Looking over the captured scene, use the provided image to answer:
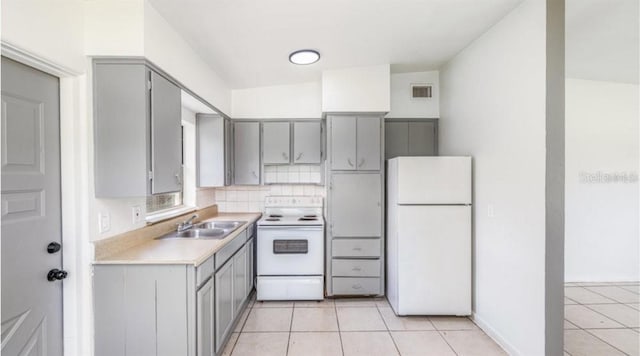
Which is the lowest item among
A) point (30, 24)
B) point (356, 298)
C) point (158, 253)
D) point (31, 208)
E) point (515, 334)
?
point (356, 298)

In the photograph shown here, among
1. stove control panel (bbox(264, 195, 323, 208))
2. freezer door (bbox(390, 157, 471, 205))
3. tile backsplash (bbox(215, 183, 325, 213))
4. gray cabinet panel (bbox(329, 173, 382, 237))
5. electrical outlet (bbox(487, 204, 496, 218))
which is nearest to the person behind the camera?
electrical outlet (bbox(487, 204, 496, 218))

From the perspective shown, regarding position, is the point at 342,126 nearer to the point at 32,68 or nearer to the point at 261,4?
the point at 261,4

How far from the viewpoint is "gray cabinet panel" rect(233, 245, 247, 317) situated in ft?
8.41

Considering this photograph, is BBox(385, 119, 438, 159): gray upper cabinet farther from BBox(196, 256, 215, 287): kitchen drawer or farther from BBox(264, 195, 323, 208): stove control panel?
BBox(196, 256, 215, 287): kitchen drawer

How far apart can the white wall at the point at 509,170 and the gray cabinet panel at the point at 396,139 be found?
0.82m

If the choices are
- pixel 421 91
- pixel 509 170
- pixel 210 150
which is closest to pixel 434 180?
pixel 509 170

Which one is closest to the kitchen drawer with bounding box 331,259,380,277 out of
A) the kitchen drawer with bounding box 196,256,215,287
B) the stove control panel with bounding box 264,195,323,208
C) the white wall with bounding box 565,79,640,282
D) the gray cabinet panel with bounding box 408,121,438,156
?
the stove control panel with bounding box 264,195,323,208

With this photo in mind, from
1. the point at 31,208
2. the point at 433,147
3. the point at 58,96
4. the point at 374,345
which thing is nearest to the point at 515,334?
the point at 374,345

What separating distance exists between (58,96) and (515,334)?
140 inches

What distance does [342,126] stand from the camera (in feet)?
10.9

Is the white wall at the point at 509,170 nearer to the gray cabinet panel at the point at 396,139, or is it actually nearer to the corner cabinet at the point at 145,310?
the gray cabinet panel at the point at 396,139

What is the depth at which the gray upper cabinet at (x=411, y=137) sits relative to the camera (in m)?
3.69

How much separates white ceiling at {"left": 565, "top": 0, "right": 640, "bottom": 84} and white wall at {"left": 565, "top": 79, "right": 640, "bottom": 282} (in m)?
0.34

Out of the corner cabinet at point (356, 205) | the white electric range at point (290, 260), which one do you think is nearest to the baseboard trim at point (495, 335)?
the corner cabinet at point (356, 205)
